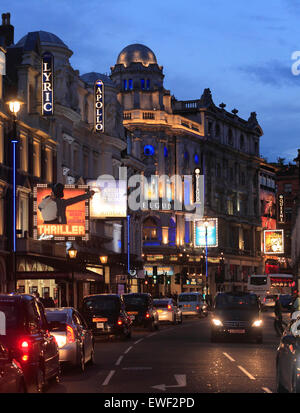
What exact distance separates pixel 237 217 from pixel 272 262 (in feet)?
57.6

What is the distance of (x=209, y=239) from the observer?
362 feet

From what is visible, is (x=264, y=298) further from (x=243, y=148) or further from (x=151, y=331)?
(x=151, y=331)

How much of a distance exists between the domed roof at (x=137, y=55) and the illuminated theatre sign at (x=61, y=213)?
180 ft

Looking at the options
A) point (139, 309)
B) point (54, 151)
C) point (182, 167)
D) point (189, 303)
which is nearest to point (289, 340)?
point (139, 309)

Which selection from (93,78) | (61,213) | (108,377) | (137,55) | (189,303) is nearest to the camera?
(108,377)

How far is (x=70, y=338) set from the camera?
22.2 metres

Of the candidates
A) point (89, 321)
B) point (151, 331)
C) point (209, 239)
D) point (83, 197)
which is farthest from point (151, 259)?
point (89, 321)

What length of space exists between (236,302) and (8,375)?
25450 millimetres

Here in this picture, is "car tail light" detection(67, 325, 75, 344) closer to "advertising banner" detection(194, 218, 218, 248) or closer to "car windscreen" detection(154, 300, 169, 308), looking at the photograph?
"car windscreen" detection(154, 300, 169, 308)

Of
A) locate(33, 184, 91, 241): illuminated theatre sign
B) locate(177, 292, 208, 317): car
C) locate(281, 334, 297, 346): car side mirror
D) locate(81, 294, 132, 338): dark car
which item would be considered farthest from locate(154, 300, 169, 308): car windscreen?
locate(281, 334, 297, 346): car side mirror

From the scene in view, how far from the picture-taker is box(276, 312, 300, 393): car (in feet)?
46.6

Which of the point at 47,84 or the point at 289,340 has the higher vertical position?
the point at 47,84

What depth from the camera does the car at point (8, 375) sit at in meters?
12.1

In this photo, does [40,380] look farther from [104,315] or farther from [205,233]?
[205,233]
